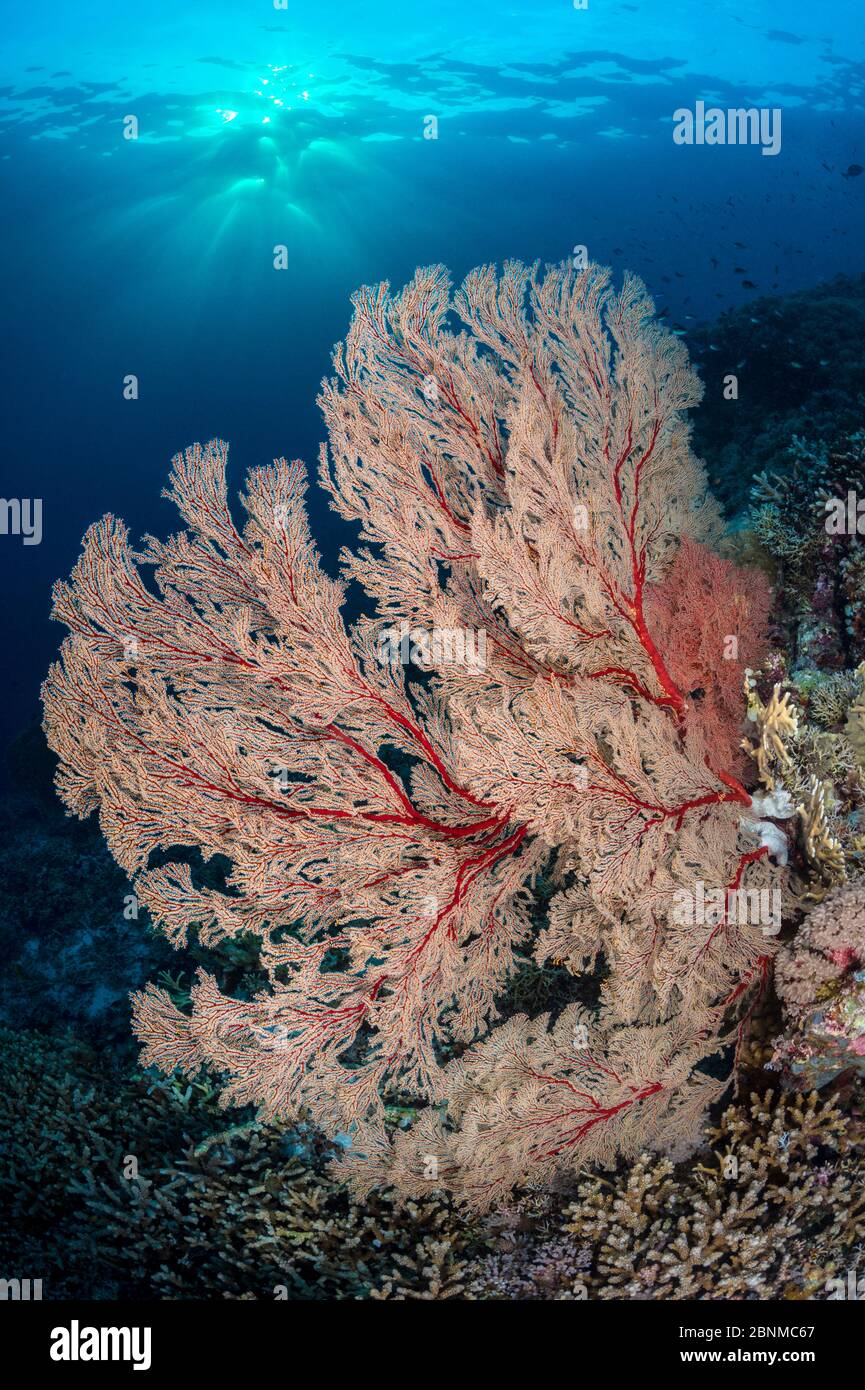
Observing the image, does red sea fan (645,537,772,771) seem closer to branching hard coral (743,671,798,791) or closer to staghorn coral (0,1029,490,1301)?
branching hard coral (743,671,798,791)

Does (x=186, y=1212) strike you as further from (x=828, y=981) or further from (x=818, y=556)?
(x=818, y=556)

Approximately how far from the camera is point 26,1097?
5.71 metres

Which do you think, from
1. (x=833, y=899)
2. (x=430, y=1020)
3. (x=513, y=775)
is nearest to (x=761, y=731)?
(x=833, y=899)

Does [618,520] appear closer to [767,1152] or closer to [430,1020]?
[430,1020]

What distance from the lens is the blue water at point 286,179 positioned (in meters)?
27.5

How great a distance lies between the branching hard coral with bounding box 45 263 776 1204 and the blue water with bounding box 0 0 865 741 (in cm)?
1688

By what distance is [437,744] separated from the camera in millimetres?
3979

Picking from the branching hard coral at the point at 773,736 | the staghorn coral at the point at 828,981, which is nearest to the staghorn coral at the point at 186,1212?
the staghorn coral at the point at 828,981

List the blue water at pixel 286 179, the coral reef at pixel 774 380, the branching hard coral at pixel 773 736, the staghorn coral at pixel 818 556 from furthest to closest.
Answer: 1. the blue water at pixel 286 179
2. the coral reef at pixel 774 380
3. the staghorn coral at pixel 818 556
4. the branching hard coral at pixel 773 736

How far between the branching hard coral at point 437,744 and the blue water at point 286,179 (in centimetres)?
1688

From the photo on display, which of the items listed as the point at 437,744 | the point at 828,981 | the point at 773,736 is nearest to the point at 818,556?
the point at 773,736

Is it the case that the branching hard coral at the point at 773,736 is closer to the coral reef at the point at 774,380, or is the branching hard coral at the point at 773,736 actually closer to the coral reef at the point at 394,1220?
the coral reef at the point at 394,1220

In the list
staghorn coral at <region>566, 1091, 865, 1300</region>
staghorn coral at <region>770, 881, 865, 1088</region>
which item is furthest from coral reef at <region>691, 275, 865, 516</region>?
staghorn coral at <region>566, 1091, 865, 1300</region>
